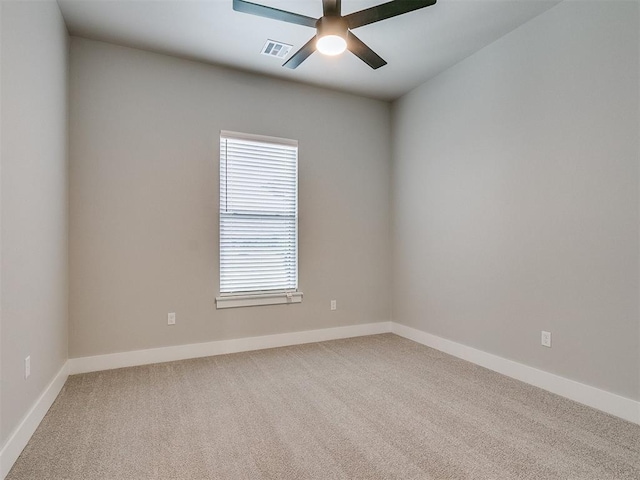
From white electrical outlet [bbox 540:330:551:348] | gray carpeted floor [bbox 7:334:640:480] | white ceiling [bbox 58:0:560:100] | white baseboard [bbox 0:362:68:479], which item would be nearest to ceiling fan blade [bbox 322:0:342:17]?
white ceiling [bbox 58:0:560:100]

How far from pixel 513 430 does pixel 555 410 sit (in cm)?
51

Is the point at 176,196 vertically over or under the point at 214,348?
over

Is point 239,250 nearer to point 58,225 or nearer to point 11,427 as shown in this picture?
point 58,225

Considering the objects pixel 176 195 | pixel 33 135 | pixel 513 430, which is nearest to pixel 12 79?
pixel 33 135

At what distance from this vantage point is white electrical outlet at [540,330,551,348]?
286cm

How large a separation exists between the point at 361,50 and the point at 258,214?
1950 millimetres

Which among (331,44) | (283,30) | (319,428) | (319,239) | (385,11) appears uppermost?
(283,30)

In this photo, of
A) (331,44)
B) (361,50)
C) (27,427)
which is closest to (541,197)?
(361,50)

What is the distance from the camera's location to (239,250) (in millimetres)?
3887

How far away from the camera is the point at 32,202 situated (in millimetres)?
2232

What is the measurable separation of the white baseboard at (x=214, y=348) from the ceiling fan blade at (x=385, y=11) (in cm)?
307

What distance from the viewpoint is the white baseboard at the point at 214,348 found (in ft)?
10.7

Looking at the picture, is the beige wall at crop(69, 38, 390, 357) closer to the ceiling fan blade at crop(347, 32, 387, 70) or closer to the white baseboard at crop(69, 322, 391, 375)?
the white baseboard at crop(69, 322, 391, 375)

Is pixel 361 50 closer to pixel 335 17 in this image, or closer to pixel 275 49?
pixel 335 17
